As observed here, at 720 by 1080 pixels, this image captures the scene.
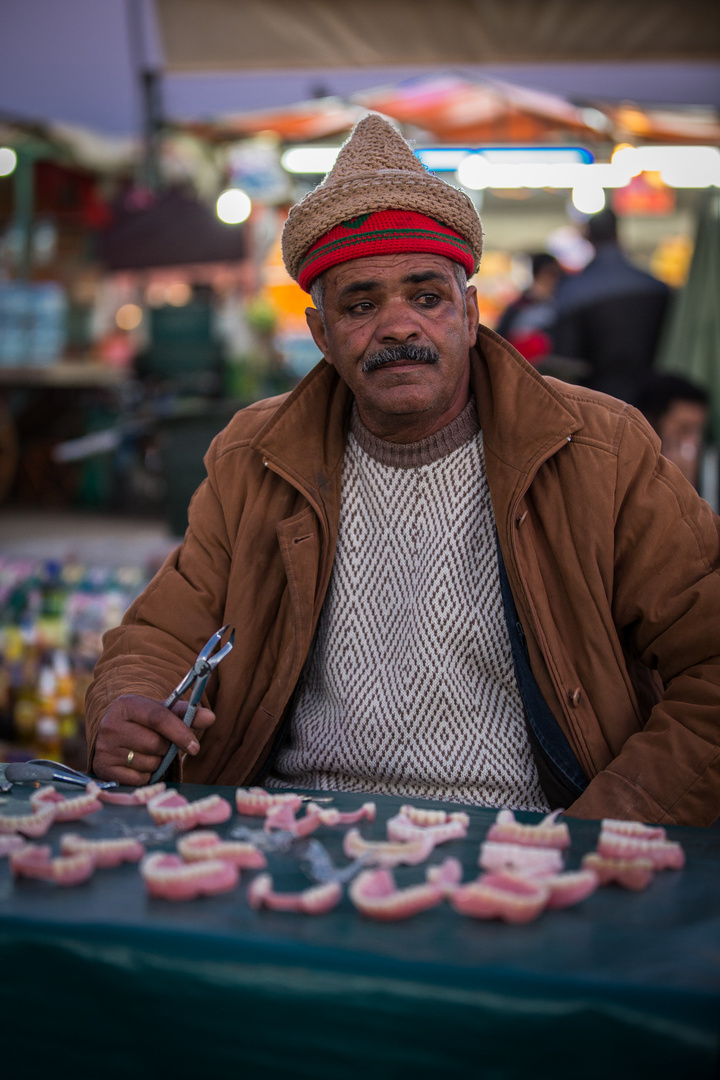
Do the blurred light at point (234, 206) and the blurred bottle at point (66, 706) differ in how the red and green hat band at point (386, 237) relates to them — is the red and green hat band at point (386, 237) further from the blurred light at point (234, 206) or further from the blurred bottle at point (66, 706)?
the blurred light at point (234, 206)

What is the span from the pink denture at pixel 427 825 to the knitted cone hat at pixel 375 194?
1104mm

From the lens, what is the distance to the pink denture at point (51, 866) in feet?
3.57

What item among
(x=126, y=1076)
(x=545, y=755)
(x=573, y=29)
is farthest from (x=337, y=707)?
(x=573, y=29)

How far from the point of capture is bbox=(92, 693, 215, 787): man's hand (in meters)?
1.61

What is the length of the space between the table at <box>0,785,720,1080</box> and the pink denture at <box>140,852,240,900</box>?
0.05ft

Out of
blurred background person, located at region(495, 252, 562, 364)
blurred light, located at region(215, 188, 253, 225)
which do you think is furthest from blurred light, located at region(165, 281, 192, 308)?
blurred background person, located at region(495, 252, 562, 364)

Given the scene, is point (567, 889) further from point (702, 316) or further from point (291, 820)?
point (702, 316)

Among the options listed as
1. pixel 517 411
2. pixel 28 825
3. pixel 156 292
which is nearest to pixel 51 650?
pixel 517 411

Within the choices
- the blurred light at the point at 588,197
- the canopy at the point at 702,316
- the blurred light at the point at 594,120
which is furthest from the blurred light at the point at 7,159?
the canopy at the point at 702,316

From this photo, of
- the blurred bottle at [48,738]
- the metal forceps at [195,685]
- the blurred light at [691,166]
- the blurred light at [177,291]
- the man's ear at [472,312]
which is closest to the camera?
the metal forceps at [195,685]

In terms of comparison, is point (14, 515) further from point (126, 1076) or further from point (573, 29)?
point (126, 1076)

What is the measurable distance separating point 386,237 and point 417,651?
801 millimetres

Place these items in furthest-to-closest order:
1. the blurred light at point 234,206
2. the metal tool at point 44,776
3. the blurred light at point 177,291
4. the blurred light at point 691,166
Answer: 1. the blurred light at point 177,291
2. the blurred light at point 234,206
3. the blurred light at point 691,166
4. the metal tool at point 44,776

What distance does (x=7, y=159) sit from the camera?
Result: 9.37 metres
